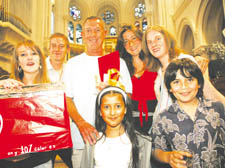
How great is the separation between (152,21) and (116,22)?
159 inches

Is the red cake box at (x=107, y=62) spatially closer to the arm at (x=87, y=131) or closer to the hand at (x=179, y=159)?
the arm at (x=87, y=131)

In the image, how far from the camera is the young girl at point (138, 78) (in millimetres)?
1800

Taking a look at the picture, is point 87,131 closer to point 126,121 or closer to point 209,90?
point 126,121

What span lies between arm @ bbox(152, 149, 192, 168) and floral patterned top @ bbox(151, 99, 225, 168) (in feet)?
0.15

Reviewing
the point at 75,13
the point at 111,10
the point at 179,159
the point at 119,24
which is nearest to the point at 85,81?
the point at 179,159

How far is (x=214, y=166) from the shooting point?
1156 millimetres

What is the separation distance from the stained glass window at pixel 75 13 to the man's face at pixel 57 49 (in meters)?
12.5

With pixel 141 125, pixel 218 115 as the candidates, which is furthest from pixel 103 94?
pixel 218 115

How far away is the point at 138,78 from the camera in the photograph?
1.94 m

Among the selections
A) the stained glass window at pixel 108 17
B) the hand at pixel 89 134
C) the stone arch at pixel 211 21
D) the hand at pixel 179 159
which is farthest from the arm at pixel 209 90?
the stained glass window at pixel 108 17

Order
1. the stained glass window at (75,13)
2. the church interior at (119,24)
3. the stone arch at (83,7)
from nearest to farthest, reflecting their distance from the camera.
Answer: the church interior at (119,24)
the stained glass window at (75,13)
the stone arch at (83,7)

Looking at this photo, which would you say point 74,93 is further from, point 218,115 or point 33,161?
point 218,115

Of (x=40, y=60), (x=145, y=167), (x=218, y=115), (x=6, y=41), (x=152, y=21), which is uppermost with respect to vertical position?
(x=152, y=21)

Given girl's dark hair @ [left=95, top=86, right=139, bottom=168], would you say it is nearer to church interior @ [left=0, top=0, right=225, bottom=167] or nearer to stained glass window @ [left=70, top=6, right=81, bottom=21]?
church interior @ [left=0, top=0, right=225, bottom=167]
